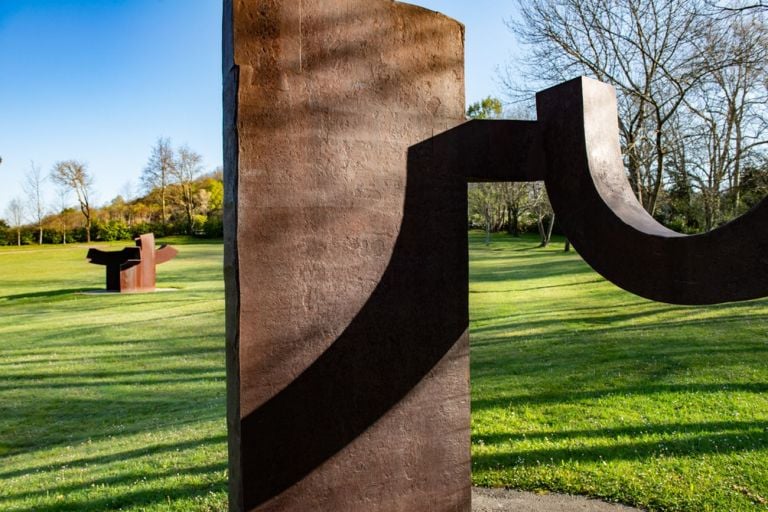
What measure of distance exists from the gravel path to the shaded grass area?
205cm

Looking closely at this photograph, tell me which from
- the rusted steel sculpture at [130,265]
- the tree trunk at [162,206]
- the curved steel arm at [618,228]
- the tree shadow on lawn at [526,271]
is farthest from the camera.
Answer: the tree trunk at [162,206]

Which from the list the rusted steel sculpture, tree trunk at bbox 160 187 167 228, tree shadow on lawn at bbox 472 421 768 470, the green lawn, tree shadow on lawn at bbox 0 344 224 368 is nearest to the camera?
the green lawn

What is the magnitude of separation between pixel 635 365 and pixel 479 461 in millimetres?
4732

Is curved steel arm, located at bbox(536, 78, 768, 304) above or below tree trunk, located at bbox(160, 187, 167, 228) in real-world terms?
below

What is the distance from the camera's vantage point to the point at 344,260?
2.50m

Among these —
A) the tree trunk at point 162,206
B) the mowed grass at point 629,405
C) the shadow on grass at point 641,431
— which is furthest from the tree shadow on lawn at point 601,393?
the tree trunk at point 162,206

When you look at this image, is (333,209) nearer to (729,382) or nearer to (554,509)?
(554,509)

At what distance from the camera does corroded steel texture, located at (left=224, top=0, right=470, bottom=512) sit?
91.0 inches

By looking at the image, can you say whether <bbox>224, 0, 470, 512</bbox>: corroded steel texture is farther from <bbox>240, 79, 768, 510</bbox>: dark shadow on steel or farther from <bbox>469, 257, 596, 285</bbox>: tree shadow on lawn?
<bbox>469, 257, 596, 285</bbox>: tree shadow on lawn

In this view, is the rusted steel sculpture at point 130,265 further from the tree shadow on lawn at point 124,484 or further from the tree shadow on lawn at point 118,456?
the tree shadow on lawn at point 124,484

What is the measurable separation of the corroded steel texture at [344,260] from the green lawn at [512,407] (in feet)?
7.51

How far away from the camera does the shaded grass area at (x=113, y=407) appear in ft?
15.7

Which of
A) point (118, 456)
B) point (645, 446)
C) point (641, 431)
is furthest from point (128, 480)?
point (641, 431)

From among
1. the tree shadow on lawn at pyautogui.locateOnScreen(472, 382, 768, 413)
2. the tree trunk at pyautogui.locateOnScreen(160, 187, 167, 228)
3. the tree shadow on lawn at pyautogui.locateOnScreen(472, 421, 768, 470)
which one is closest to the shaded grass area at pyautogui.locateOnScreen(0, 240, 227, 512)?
the tree shadow on lawn at pyautogui.locateOnScreen(472, 421, 768, 470)
